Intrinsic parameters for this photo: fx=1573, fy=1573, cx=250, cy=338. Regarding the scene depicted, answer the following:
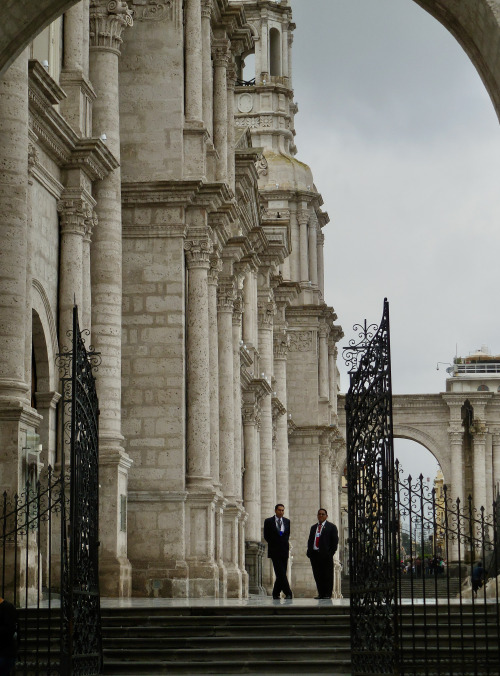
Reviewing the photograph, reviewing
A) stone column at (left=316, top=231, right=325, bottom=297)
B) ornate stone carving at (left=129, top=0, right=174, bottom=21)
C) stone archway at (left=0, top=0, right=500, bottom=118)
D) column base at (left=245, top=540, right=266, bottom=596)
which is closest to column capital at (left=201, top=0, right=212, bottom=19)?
ornate stone carving at (left=129, top=0, right=174, bottom=21)

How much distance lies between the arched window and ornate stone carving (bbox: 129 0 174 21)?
30720 mm

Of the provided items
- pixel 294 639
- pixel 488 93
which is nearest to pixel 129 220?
pixel 294 639

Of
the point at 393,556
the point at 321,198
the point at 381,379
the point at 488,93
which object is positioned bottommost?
the point at 393,556

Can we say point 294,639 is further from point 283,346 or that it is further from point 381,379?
point 283,346

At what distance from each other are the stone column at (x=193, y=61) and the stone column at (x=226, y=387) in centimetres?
594

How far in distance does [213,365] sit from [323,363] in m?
27.8

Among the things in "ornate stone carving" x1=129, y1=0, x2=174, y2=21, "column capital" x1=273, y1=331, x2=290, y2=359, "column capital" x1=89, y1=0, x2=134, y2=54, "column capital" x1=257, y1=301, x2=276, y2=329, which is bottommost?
"column capital" x1=273, y1=331, x2=290, y2=359

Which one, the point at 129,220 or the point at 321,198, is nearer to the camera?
the point at 129,220

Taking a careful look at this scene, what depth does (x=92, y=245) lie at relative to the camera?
1125 inches

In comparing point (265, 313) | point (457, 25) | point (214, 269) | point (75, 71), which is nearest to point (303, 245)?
point (265, 313)

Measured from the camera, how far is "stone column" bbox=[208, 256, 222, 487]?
33.9 metres

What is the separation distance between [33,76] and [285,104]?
40196mm

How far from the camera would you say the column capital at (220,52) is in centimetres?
3716

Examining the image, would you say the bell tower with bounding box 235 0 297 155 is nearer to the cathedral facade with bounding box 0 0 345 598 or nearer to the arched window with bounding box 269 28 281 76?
the arched window with bounding box 269 28 281 76
